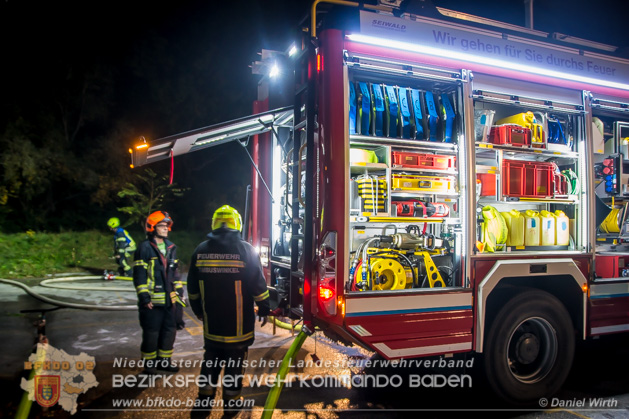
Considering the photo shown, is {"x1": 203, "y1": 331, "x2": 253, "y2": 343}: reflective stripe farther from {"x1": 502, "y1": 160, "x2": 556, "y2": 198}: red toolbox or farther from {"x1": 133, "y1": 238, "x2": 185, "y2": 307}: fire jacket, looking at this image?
{"x1": 502, "y1": 160, "x2": 556, "y2": 198}: red toolbox

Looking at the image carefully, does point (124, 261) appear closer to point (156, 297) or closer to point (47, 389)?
point (156, 297)

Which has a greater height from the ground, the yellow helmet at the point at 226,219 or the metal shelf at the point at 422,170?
the metal shelf at the point at 422,170

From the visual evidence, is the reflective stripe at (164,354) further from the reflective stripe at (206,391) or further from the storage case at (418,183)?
the storage case at (418,183)

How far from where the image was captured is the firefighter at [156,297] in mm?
4996

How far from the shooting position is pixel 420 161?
4109 millimetres

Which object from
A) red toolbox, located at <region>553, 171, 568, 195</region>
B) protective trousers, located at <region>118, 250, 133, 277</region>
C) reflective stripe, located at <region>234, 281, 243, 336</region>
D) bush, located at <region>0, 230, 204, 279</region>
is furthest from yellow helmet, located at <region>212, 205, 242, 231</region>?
bush, located at <region>0, 230, 204, 279</region>

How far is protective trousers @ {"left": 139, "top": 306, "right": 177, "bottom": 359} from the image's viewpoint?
16.4 feet

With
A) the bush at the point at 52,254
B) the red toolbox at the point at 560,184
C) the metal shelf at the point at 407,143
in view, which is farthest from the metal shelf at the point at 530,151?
the bush at the point at 52,254

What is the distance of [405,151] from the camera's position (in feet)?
13.6

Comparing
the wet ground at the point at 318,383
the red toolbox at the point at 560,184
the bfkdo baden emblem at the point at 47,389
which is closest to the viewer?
the bfkdo baden emblem at the point at 47,389

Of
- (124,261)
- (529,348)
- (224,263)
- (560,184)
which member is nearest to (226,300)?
(224,263)

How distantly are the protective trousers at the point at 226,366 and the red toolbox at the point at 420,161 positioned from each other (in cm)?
210

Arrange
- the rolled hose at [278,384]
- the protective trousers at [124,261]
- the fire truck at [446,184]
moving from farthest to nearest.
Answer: the protective trousers at [124,261], the fire truck at [446,184], the rolled hose at [278,384]

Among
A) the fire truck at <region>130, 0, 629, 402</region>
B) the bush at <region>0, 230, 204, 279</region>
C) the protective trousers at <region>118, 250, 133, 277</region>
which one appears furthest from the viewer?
the bush at <region>0, 230, 204, 279</region>
